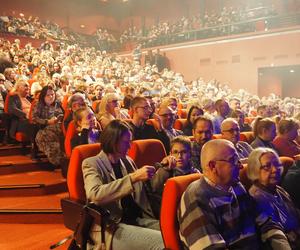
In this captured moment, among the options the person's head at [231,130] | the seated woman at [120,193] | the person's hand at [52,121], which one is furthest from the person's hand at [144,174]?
the person's hand at [52,121]

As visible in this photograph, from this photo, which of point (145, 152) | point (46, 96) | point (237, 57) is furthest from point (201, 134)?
point (237, 57)

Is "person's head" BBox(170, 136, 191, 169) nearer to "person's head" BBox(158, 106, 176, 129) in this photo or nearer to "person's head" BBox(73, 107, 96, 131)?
"person's head" BBox(73, 107, 96, 131)

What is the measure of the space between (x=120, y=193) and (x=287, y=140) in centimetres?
171

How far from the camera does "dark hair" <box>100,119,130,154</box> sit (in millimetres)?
1690

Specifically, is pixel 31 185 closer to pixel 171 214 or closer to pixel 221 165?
pixel 171 214

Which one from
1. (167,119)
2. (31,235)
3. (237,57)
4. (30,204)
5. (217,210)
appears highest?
(237,57)

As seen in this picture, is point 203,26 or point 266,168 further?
point 203,26

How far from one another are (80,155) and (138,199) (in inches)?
16.1

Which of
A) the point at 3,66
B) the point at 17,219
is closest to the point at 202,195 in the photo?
the point at 17,219

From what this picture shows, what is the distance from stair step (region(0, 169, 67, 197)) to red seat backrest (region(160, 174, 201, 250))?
1892mm

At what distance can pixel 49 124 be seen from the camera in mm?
3660

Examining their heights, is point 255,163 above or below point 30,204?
above

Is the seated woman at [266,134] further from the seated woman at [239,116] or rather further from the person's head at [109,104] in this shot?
the person's head at [109,104]

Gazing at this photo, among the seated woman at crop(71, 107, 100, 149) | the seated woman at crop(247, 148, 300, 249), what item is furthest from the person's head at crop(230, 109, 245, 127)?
the seated woman at crop(247, 148, 300, 249)
